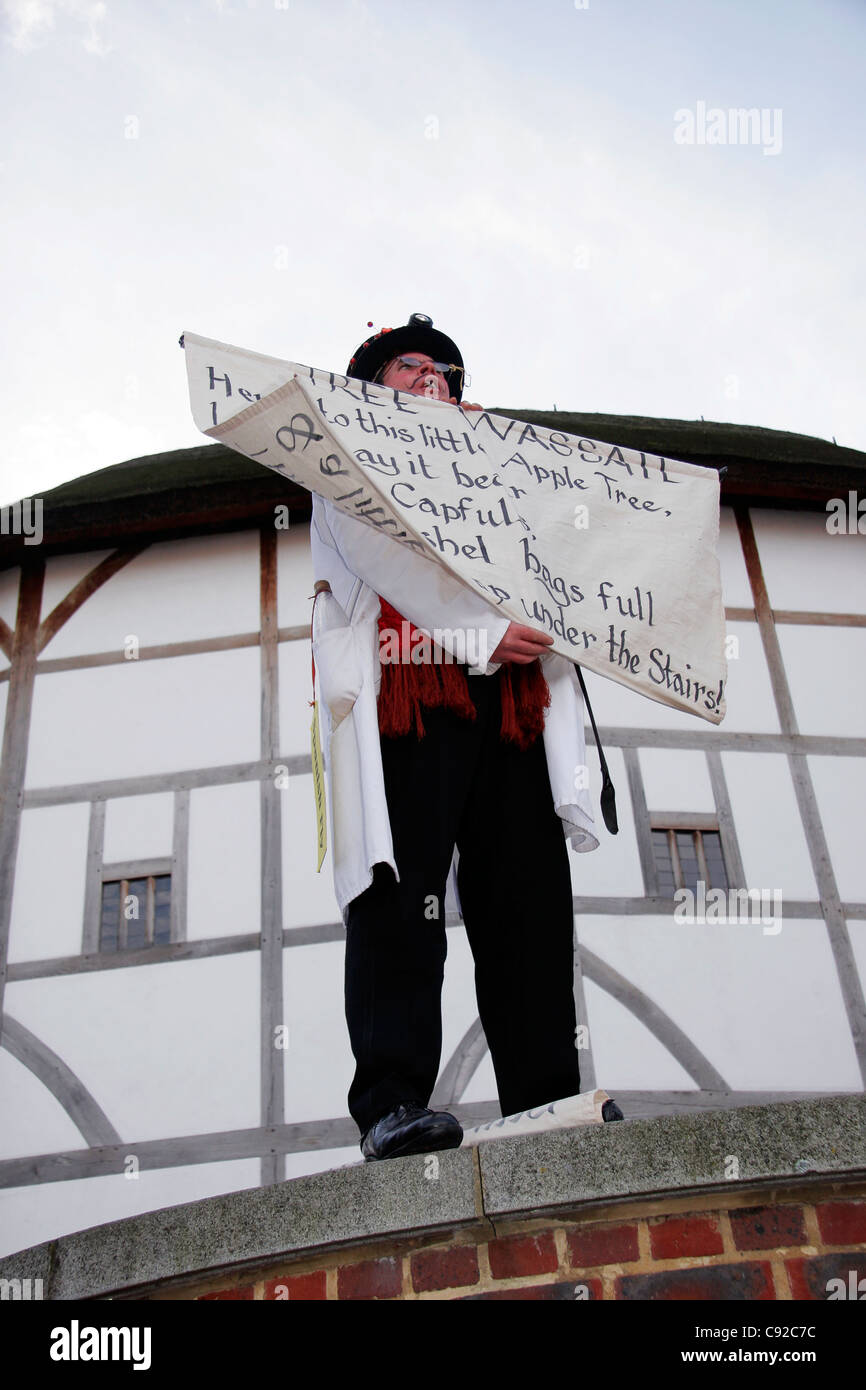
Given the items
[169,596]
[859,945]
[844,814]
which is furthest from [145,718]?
[859,945]

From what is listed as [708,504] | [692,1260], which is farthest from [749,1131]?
[708,504]

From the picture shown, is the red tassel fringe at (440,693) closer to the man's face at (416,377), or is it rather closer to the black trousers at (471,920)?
the black trousers at (471,920)

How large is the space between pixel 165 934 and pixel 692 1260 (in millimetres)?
4506

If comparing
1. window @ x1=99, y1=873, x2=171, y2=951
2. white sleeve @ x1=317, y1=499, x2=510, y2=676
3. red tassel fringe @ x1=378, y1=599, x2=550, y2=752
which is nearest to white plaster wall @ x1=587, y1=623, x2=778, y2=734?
window @ x1=99, y1=873, x2=171, y2=951

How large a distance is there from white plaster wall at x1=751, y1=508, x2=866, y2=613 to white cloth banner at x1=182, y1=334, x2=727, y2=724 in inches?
176

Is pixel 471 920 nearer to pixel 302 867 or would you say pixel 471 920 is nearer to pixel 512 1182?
pixel 512 1182

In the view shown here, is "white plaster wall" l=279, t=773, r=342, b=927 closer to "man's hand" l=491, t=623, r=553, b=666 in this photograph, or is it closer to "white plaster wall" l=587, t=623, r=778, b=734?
"white plaster wall" l=587, t=623, r=778, b=734

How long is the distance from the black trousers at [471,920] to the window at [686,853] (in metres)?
3.72

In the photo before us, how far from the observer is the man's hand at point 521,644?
2.91 m

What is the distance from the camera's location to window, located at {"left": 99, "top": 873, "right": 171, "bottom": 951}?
6.56 m

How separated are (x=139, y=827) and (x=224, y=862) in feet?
1.65

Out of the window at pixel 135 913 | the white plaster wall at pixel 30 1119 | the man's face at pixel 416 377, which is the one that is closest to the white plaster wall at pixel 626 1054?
the window at pixel 135 913

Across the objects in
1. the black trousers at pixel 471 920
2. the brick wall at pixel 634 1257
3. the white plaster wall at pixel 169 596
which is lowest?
the brick wall at pixel 634 1257

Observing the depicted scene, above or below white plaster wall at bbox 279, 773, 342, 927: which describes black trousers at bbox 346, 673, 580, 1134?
below
